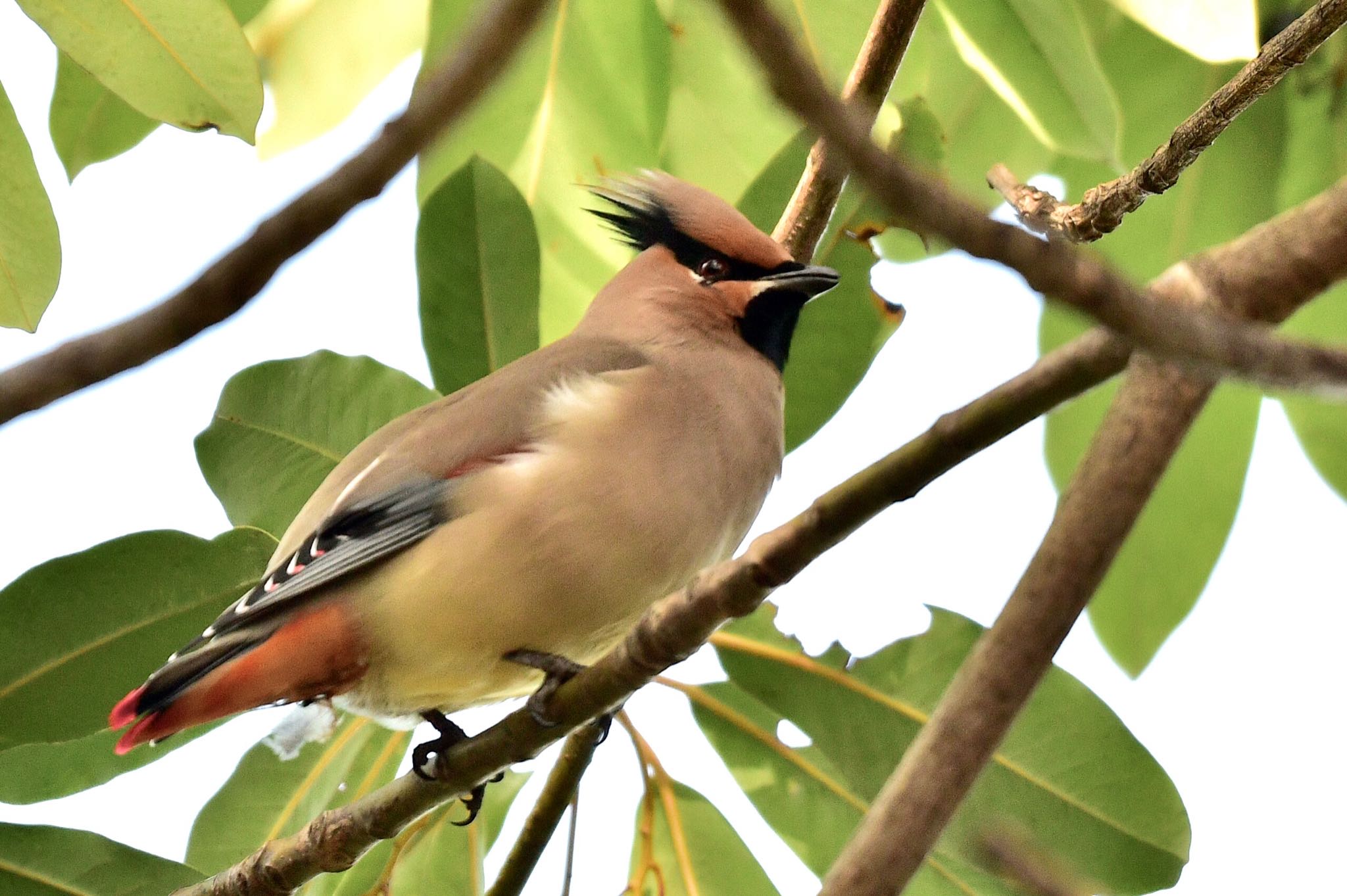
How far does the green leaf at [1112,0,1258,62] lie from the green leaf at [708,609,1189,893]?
3.11ft

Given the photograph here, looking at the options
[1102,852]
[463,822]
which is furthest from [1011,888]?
[463,822]

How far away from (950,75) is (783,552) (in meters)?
1.93

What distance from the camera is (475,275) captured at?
2.87m

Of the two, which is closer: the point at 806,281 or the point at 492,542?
the point at 492,542

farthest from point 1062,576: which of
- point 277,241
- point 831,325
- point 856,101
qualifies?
point 831,325

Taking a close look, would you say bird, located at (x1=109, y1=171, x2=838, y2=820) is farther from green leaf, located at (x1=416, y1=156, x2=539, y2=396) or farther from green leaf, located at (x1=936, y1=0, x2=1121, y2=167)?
green leaf, located at (x1=936, y1=0, x2=1121, y2=167)

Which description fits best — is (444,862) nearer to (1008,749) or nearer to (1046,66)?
(1008,749)

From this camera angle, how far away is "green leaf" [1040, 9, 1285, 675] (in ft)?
10.5

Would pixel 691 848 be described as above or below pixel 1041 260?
below

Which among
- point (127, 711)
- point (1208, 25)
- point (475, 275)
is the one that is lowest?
point (127, 711)

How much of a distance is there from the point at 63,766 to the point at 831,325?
1497 mm

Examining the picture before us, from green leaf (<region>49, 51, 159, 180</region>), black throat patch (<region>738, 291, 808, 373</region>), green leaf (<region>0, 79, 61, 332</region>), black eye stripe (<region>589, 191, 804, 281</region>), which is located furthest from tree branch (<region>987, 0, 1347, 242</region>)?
green leaf (<region>49, 51, 159, 180</region>)

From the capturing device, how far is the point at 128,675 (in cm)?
262

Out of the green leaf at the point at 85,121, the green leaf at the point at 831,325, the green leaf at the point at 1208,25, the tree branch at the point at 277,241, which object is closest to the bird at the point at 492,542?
the green leaf at the point at 831,325
